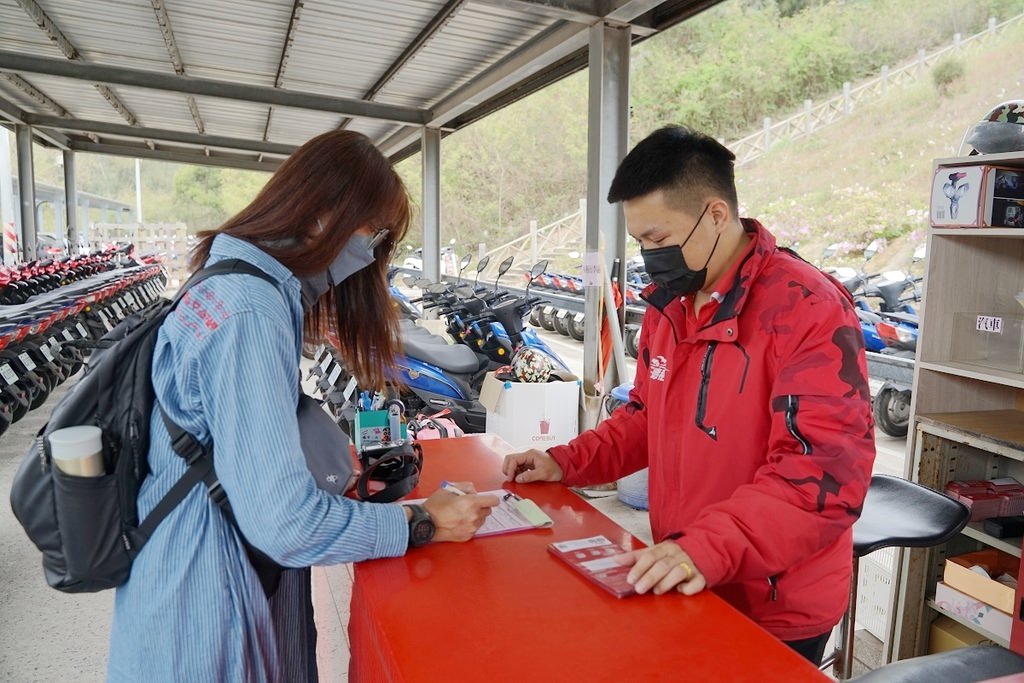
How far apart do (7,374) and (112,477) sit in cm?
429

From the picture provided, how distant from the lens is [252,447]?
3.44 feet

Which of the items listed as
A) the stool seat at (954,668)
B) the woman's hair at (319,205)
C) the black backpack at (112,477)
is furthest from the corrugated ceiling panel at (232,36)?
the stool seat at (954,668)

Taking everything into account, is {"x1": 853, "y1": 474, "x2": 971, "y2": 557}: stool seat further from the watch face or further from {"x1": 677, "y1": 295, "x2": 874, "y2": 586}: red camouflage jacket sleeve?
the watch face

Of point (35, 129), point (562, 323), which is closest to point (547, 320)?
point (562, 323)

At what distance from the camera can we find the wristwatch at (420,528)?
1.29 meters

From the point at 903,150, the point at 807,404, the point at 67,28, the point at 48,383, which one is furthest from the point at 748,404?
the point at 903,150

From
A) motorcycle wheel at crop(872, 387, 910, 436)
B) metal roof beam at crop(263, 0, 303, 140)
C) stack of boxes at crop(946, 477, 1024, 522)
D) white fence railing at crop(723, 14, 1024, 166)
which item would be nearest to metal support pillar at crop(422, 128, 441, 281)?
metal roof beam at crop(263, 0, 303, 140)

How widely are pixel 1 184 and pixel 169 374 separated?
440 inches

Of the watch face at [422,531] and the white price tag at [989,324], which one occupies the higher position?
the white price tag at [989,324]

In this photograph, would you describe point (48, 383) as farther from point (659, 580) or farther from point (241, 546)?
point (659, 580)

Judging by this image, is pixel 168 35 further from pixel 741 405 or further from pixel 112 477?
pixel 741 405

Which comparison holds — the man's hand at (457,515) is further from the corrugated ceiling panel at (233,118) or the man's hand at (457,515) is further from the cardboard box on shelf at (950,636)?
the corrugated ceiling panel at (233,118)

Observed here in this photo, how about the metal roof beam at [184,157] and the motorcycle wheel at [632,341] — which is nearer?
the motorcycle wheel at [632,341]

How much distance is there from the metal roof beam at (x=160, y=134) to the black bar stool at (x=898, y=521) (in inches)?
439
